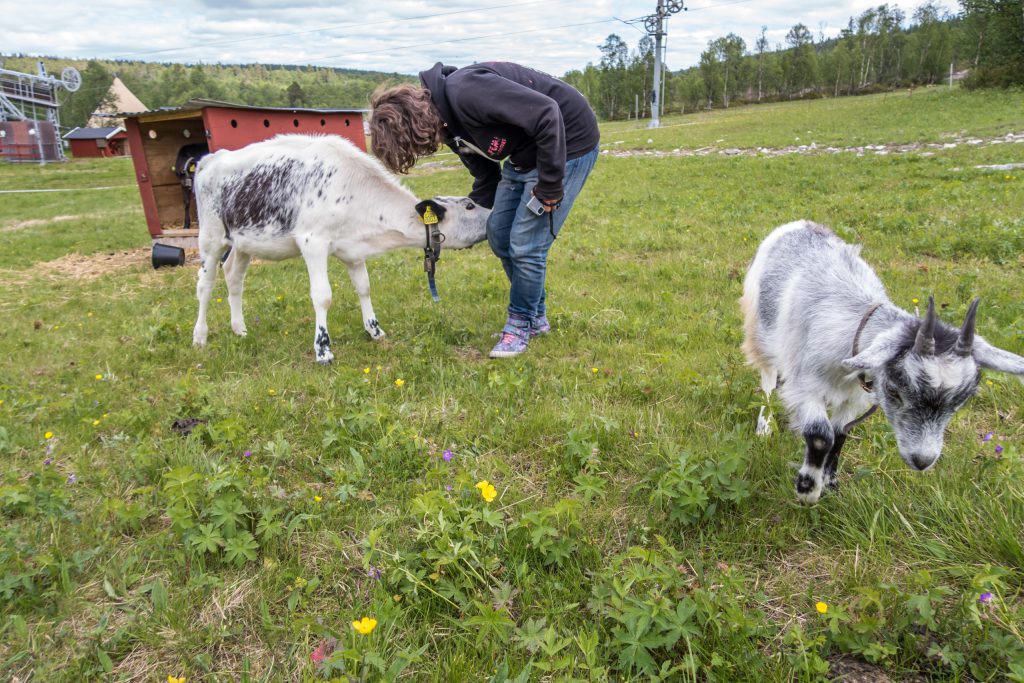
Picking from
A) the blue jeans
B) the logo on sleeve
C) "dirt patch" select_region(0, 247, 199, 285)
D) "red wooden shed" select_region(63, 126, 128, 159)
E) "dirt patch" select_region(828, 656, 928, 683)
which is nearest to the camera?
"dirt patch" select_region(828, 656, 928, 683)

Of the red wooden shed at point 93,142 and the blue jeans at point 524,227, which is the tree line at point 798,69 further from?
the blue jeans at point 524,227

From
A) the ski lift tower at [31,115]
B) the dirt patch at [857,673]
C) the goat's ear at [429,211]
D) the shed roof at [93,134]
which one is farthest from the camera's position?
the shed roof at [93,134]

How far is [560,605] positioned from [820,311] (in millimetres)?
1918

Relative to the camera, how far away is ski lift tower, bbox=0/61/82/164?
1922 inches

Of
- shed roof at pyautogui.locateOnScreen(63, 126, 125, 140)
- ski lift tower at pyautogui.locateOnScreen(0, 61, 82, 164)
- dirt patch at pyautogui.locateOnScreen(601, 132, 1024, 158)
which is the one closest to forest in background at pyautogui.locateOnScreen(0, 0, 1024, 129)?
ski lift tower at pyautogui.locateOnScreen(0, 61, 82, 164)

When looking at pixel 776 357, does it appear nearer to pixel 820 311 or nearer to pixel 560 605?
pixel 820 311

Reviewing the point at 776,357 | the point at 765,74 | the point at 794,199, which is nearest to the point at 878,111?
the point at 794,199

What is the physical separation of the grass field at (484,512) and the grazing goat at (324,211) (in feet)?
2.85

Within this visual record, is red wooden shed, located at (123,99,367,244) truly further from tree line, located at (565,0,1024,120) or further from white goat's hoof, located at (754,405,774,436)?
tree line, located at (565,0,1024,120)

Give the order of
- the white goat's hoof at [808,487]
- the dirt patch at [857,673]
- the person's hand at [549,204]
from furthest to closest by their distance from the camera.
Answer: the person's hand at [549,204]
the white goat's hoof at [808,487]
the dirt patch at [857,673]

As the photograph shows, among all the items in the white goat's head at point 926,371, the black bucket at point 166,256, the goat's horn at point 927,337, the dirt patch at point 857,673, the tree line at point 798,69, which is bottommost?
the dirt patch at point 857,673

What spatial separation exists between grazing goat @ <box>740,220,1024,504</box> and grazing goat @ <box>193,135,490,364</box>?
106 inches

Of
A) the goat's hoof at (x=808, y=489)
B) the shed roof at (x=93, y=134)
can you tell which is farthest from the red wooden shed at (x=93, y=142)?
the goat's hoof at (x=808, y=489)

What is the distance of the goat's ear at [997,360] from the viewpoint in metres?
2.31
